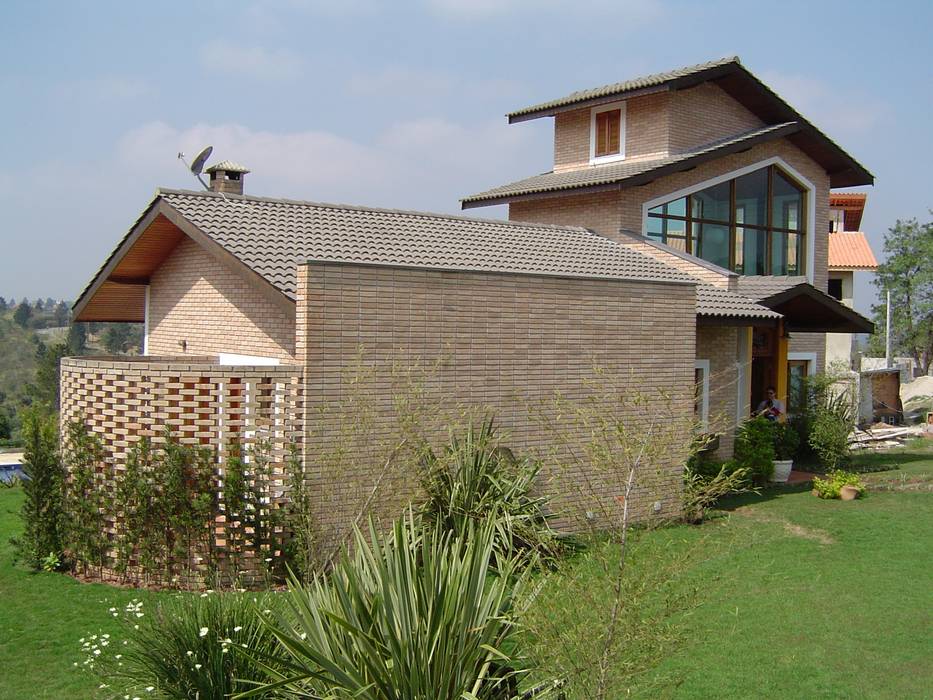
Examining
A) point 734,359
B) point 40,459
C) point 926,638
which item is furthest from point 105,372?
point 734,359

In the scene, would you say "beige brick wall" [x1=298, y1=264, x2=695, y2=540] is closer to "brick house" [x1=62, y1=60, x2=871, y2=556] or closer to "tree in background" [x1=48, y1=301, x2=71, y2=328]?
"brick house" [x1=62, y1=60, x2=871, y2=556]

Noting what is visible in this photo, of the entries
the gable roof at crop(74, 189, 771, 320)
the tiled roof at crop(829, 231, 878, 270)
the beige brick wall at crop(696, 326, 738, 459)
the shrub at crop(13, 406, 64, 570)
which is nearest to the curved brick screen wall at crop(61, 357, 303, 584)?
the shrub at crop(13, 406, 64, 570)

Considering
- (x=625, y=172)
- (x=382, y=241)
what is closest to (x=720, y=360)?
(x=625, y=172)

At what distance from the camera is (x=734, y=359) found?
17797 mm

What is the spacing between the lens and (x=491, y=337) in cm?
1198

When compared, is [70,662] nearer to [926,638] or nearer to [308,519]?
[308,519]

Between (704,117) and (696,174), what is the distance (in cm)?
188

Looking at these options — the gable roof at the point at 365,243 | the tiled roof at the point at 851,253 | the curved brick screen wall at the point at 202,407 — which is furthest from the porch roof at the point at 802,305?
the tiled roof at the point at 851,253

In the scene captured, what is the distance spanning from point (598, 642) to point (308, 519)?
18.0 ft

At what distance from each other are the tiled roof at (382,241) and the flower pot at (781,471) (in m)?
4.37

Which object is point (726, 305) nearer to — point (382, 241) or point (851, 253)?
point (382, 241)

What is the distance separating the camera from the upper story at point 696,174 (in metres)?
19.5

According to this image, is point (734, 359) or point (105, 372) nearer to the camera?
point (105, 372)

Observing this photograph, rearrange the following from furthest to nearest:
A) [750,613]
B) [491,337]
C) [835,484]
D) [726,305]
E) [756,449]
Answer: [756,449]
[726,305]
[835,484]
[491,337]
[750,613]
